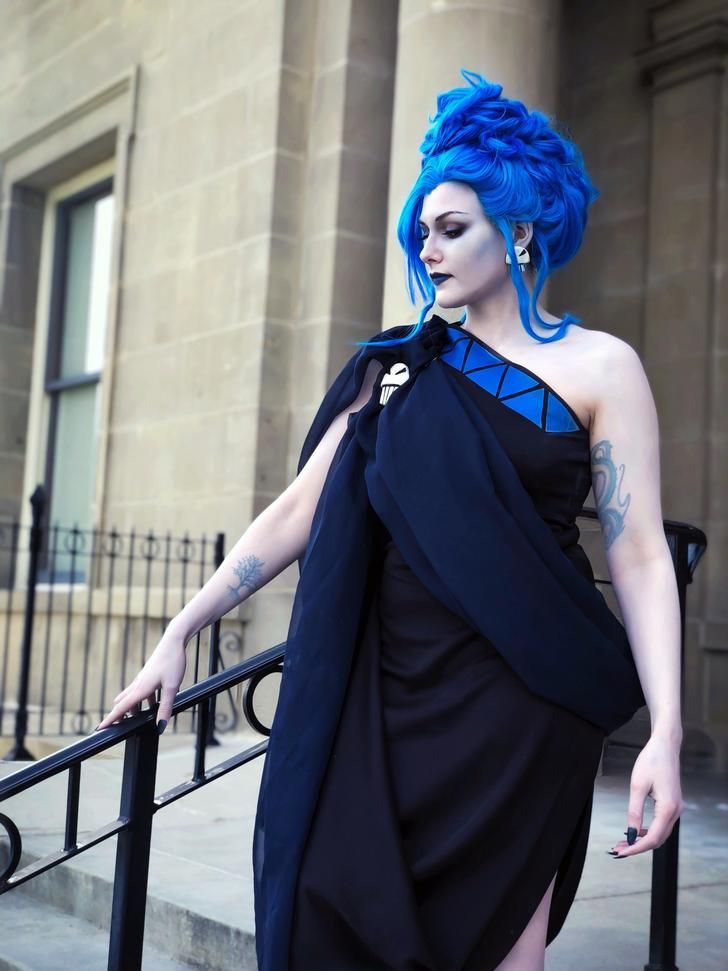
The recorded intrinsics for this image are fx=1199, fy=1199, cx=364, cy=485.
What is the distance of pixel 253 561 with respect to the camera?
202 centimetres

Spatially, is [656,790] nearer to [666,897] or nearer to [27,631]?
[666,897]

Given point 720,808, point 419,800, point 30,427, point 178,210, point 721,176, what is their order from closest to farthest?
point 419,800 → point 720,808 → point 721,176 → point 178,210 → point 30,427

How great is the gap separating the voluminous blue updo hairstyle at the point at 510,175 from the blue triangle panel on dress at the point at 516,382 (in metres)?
0.09

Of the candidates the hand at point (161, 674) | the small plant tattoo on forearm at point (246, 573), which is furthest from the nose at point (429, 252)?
the hand at point (161, 674)

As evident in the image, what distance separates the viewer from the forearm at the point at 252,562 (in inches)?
79.0

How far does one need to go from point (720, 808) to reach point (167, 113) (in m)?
6.32

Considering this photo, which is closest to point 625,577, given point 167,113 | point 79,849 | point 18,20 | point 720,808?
point 79,849

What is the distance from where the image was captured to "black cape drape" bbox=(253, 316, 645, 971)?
1733 millimetres

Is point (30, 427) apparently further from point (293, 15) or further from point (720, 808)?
point (720, 808)

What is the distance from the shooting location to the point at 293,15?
8023mm

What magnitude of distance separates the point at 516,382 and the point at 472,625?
0.40 metres

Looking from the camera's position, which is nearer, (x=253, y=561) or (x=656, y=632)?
(x=656, y=632)

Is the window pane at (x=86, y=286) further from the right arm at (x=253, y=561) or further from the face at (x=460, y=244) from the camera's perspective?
the face at (x=460, y=244)

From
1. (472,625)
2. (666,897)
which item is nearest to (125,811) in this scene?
(472,625)
